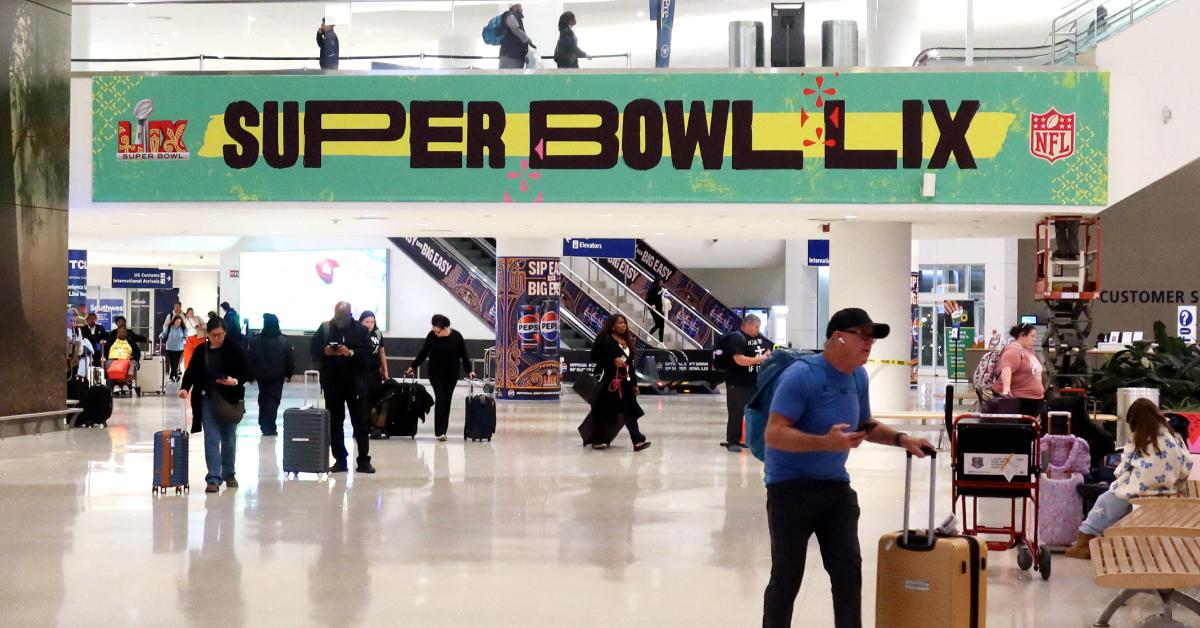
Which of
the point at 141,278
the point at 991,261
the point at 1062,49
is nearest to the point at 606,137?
the point at 1062,49

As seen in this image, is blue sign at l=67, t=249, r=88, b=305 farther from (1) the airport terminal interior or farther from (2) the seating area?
(2) the seating area

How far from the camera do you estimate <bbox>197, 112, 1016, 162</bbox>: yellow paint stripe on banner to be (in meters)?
16.1

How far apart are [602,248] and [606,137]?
9898 millimetres

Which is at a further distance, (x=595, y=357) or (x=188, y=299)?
(x=188, y=299)

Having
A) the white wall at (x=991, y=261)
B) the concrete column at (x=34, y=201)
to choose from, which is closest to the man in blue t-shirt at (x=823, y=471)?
the concrete column at (x=34, y=201)

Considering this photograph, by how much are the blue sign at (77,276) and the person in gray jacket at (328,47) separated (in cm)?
978

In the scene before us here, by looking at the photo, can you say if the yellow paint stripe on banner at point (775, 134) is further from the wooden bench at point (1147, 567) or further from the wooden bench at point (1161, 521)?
the wooden bench at point (1147, 567)

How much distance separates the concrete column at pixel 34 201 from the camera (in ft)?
52.0

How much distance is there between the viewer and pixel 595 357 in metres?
14.6

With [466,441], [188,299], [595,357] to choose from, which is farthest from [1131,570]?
[188,299]

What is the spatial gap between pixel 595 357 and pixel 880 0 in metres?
6.18

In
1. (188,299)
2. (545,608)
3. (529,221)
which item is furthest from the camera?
(188,299)

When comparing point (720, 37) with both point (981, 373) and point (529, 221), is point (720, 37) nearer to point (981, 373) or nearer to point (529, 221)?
point (529, 221)

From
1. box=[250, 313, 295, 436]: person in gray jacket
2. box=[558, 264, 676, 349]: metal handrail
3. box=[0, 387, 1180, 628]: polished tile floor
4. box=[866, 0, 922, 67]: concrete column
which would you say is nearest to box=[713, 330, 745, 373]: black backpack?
box=[0, 387, 1180, 628]: polished tile floor
